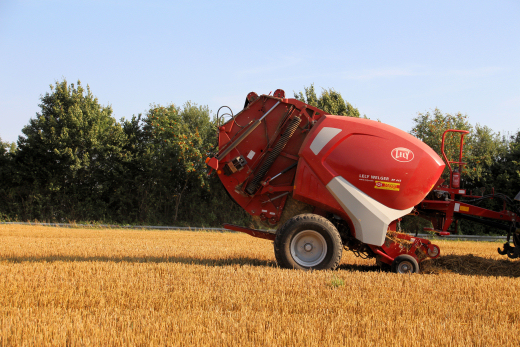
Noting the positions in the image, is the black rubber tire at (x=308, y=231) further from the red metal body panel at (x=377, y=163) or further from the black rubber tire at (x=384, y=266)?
the black rubber tire at (x=384, y=266)

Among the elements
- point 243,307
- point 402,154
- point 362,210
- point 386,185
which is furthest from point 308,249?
point 243,307

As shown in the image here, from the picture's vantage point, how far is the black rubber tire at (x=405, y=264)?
23.2 ft

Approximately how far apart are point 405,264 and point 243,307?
3.89 metres

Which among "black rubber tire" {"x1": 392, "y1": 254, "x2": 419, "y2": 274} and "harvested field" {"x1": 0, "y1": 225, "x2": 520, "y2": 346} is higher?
"black rubber tire" {"x1": 392, "y1": 254, "x2": 419, "y2": 274}

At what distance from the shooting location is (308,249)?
273 inches

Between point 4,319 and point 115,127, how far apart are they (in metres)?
22.3

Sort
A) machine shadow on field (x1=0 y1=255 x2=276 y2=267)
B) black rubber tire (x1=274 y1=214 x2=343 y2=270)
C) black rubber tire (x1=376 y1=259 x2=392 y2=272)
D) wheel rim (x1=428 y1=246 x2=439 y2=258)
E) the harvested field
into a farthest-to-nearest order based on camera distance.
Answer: machine shadow on field (x1=0 y1=255 x2=276 y2=267)
black rubber tire (x1=376 y1=259 x2=392 y2=272)
wheel rim (x1=428 y1=246 x2=439 y2=258)
black rubber tire (x1=274 y1=214 x2=343 y2=270)
the harvested field

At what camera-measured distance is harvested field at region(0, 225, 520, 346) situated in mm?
3467

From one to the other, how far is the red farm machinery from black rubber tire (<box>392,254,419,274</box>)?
18 mm

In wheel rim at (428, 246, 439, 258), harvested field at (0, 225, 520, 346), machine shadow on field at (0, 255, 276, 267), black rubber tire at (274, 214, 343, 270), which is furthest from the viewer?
machine shadow on field at (0, 255, 276, 267)

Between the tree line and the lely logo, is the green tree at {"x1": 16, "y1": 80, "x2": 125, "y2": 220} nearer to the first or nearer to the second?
the tree line

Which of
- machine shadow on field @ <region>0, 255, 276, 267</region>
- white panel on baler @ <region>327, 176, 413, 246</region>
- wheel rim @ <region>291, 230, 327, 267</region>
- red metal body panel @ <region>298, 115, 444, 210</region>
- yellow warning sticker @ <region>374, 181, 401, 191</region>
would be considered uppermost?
red metal body panel @ <region>298, 115, 444, 210</region>

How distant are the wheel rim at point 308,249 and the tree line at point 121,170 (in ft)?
51.3

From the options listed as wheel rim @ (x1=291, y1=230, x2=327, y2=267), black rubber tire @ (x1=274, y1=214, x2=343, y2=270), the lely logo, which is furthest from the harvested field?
the lely logo
